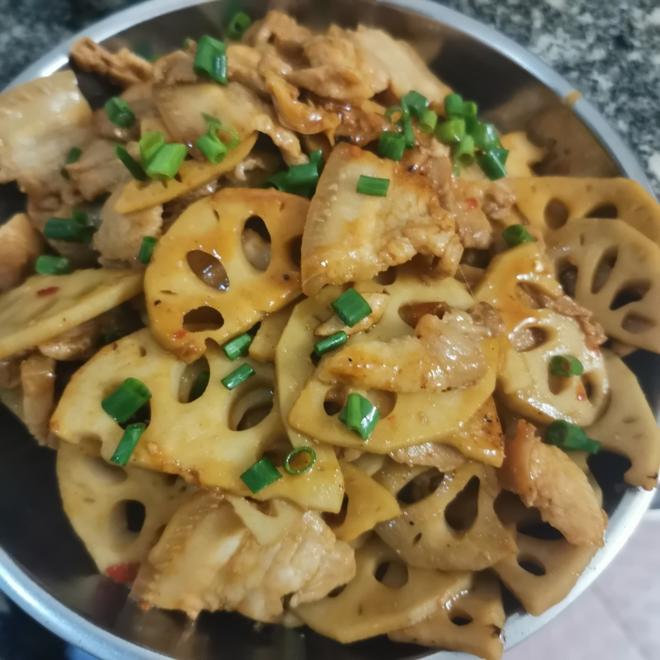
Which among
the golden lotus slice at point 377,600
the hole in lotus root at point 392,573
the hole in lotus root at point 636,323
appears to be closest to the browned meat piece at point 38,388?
the golden lotus slice at point 377,600

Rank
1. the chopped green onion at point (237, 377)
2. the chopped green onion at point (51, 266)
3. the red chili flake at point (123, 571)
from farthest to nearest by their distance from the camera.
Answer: the chopped green onion at point (51, 266) < the red chili flake at point (123, 571) < the chopped green onion at point (237, 377)

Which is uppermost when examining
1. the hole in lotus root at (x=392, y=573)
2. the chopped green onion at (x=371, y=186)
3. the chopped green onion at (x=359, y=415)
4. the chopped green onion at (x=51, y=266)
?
the chopped green onion at (x=371, y=186)

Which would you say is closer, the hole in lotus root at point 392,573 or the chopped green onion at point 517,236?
the hole in lotus root at point 392,573

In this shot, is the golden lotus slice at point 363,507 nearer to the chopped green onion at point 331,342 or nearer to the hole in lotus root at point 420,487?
the hole in lotus root at point 420,487

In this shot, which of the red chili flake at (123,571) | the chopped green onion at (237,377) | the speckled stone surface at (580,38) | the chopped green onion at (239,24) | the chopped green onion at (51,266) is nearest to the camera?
the chopped green onion at (237,377)

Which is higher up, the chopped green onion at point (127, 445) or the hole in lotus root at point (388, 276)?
the hole in lotus root at point (388, 276)
